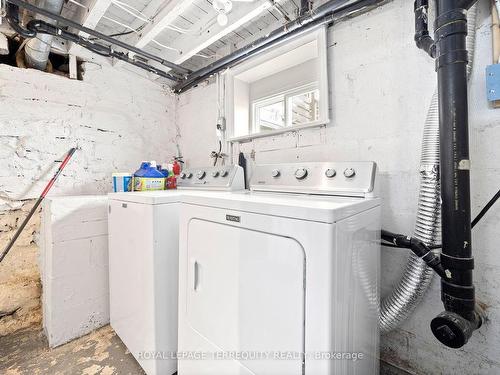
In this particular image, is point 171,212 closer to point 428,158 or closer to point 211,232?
point 211,232

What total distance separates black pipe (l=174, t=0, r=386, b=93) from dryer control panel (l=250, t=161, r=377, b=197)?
2.91ft

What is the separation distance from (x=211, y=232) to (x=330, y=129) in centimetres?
102

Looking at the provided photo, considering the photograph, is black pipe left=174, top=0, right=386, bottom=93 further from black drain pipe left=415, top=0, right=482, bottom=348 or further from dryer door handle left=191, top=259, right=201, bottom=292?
dryer door handle left=191, top=259, right=201, bottom=292

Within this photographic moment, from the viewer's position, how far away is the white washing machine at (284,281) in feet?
2.37

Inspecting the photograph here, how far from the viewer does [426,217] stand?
1.08 metres

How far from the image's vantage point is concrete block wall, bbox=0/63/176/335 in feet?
5.67

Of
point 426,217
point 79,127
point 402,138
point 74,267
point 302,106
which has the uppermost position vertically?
point 302,106

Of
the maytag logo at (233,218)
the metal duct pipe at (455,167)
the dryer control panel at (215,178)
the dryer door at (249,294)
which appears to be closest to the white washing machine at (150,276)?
the dryer door at (249,294)

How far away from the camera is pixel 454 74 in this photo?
909 mm

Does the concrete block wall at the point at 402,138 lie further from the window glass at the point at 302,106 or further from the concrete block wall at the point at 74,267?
the concrete block wall at the point at 74,267

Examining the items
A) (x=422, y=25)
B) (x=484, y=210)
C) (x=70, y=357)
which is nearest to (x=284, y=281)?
(x=484, y=210)

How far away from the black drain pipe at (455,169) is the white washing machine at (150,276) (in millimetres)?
1208

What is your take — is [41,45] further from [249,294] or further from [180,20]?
[249,294]

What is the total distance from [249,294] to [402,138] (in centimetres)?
111
